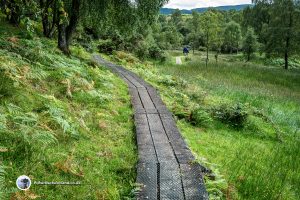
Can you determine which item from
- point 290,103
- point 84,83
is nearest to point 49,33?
point 84,83

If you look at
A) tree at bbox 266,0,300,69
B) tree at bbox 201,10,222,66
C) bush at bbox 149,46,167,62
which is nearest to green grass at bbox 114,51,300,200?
bush at bbox 149,46,167,62

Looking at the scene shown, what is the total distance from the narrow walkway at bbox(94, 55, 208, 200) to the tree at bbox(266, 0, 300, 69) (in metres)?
35.3

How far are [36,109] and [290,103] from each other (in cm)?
1593

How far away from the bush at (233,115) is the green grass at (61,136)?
3.39 meters

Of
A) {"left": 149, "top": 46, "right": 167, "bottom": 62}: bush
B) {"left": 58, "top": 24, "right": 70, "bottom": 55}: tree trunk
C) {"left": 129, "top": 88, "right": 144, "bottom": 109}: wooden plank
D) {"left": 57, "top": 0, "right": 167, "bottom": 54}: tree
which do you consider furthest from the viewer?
{"left": 149, "top": 46, "right": 167, "bottom": 62}: bush

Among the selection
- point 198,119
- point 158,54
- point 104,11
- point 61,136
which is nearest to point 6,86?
point 61,136

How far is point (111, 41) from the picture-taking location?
3114 centimetres

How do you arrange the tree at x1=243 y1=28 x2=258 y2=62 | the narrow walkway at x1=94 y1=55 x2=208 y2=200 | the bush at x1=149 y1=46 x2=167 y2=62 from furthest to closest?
1. the tree at x1=243 y1=28 x2=258 y2=62
2. the bush at x1=149 y1=46 x2=167 y2=62
3. the narrow walkway at x1=94 y1=55 x2=208 y2=200

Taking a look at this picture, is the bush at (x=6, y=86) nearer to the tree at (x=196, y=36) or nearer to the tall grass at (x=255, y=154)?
the tall grass at (x=255, y=154)

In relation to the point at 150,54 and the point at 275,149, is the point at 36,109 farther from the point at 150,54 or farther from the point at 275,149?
the point at 150,54

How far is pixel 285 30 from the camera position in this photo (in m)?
39.6

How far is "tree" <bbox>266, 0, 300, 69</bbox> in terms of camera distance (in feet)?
→ 129

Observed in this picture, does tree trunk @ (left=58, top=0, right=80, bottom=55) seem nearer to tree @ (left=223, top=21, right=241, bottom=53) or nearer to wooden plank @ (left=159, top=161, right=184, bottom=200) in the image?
wooden plank @ (left=159, top=161, right=184, bottom=200)

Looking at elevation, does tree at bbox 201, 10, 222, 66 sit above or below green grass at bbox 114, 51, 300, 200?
above
